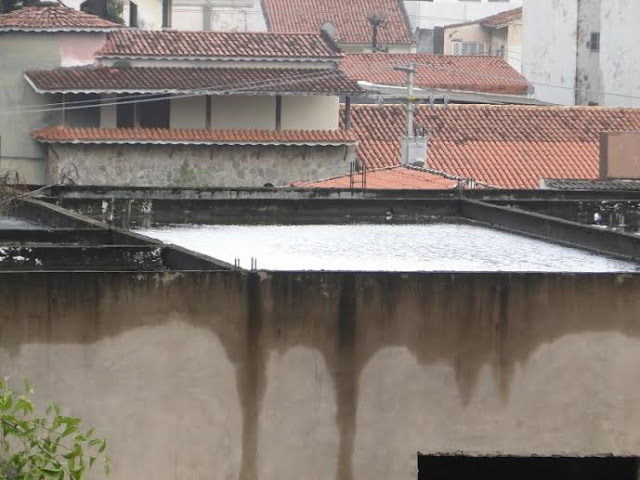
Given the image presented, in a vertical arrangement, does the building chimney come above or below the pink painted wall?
below

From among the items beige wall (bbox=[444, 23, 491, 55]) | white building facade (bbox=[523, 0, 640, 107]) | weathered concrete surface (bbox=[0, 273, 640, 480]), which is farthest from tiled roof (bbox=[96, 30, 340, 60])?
beige wall (bbox=[444, 23, 491, 55])

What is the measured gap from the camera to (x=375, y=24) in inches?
2456

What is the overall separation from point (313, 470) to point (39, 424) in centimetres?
243

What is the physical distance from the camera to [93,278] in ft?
27.6

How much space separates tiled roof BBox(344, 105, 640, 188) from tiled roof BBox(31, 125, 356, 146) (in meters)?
1.17

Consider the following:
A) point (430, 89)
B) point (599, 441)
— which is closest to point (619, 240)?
point (599, 441)

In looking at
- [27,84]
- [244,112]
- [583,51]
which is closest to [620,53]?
[583,51]

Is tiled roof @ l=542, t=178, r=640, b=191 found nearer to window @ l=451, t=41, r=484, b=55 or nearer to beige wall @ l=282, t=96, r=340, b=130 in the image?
beige wall @ l=282, t=96, r=340, b=130

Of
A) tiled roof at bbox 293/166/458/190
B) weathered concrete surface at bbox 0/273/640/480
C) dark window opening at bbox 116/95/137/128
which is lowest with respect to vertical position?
weathered concrete surface at bbox 0/273/640/480

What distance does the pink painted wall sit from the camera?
35.0 metres

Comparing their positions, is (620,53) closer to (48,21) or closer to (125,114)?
(125,114)

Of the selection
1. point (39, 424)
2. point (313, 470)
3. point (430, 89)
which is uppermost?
point (430, 89)

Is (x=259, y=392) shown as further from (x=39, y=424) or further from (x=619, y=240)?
(x=619, y=240)

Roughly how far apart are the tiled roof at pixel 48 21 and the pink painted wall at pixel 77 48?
0.53 feet
